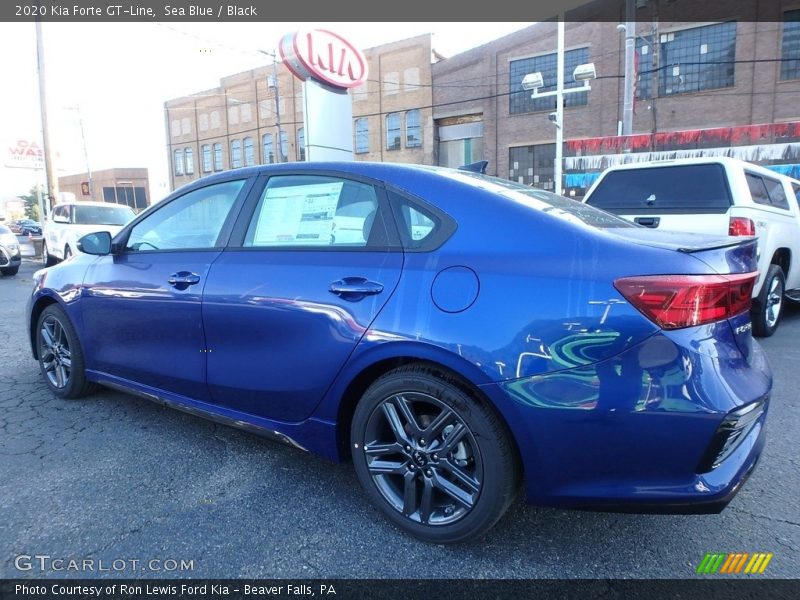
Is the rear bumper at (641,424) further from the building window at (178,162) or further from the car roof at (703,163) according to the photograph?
→ the building window at (178,162)

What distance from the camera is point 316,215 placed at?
256 centimetres

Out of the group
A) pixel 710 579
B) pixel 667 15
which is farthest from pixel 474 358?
pixel 667 15

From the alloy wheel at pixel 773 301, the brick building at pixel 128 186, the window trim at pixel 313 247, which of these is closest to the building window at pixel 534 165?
the alloy wheel at pixel 773 301

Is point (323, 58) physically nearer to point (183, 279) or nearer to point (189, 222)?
point (189, 222)

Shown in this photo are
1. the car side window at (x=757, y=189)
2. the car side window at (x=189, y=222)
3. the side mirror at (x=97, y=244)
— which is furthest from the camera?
the car side window at (x=757, y=189)

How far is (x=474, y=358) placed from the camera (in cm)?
187

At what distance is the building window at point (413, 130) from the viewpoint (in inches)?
1270

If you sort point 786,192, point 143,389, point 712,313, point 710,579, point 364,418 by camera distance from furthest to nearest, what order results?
point 786,192 < point 143,389 < point 364,418 < point 710,579 < point 712,313

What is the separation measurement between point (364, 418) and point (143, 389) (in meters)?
1.71

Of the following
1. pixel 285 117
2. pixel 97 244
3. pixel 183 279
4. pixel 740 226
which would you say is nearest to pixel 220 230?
pixel 183 279

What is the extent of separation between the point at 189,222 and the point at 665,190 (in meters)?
5.04

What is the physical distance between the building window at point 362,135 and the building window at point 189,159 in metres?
20.1

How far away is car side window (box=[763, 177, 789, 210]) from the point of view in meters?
6.13

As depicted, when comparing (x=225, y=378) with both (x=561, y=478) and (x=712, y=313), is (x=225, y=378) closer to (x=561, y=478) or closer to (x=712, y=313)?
(x=561, y=478)
